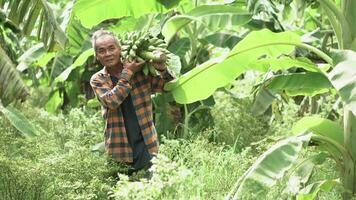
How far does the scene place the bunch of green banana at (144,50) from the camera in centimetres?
490

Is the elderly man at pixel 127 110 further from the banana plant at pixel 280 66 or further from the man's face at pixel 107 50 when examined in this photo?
the banana plant at pixel 280 66

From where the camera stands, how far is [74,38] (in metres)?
7.82

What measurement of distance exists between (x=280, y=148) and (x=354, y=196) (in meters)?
0.96

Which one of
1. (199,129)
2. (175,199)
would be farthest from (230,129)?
(175,199)

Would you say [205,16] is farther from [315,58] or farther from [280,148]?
[280,148]

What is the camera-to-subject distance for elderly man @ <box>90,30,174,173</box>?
5051 millimetres

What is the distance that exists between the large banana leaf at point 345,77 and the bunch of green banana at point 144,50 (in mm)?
1336

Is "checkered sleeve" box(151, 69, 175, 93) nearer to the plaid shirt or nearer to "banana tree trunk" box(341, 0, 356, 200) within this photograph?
the plaid shirt

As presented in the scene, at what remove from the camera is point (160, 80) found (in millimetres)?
5223

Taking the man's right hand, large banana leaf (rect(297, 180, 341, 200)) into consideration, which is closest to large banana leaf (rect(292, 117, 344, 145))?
large banana leaf (rect(297, 180, 341, 200))

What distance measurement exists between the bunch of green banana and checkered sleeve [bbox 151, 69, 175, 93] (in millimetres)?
156

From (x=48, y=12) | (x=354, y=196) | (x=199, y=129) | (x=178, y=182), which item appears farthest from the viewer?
(x=199, y=129)

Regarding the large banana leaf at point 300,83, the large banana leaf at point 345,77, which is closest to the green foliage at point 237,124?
the large banana leaf at point 300,83

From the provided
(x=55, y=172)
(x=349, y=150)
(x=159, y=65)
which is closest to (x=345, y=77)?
(x=349, y=150)
